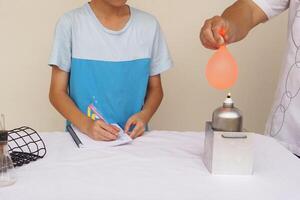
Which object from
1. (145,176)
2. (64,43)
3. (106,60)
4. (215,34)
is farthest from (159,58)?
(145,176)

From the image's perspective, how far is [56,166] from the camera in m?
0.88

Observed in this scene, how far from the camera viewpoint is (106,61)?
143 centimetres

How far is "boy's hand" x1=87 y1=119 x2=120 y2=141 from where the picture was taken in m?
1.07

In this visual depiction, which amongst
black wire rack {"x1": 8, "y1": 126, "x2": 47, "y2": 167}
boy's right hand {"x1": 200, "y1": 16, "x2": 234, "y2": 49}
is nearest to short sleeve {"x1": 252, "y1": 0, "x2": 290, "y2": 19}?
boy's right hand {"x1": 200, "y1": 16, "x2": 234, "y2": 49}

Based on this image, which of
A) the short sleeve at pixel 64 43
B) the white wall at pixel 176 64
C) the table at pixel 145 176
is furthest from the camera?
the white wall at pixel 176 64

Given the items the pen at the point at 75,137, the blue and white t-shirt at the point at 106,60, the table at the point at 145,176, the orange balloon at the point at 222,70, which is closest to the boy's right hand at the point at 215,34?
the orange balloon at the point at 222,70

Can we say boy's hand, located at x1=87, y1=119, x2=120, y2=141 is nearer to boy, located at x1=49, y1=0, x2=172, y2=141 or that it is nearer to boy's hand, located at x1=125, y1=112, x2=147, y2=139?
boy's hand, located at x1=125, y1=112, x2=147, y2=139

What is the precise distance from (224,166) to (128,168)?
0.21 metres

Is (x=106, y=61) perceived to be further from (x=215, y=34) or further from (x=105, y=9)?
(x=215, y=34)

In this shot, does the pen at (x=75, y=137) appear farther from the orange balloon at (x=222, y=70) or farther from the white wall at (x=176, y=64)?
the white wall at (x=176, y=64)

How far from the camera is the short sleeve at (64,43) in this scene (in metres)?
1.37

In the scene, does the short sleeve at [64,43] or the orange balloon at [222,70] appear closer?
the orange balloon at [222,70]

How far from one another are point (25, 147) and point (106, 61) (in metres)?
0.52

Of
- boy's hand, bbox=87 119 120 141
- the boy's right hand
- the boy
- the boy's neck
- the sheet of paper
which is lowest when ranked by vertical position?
the sheet of paper
